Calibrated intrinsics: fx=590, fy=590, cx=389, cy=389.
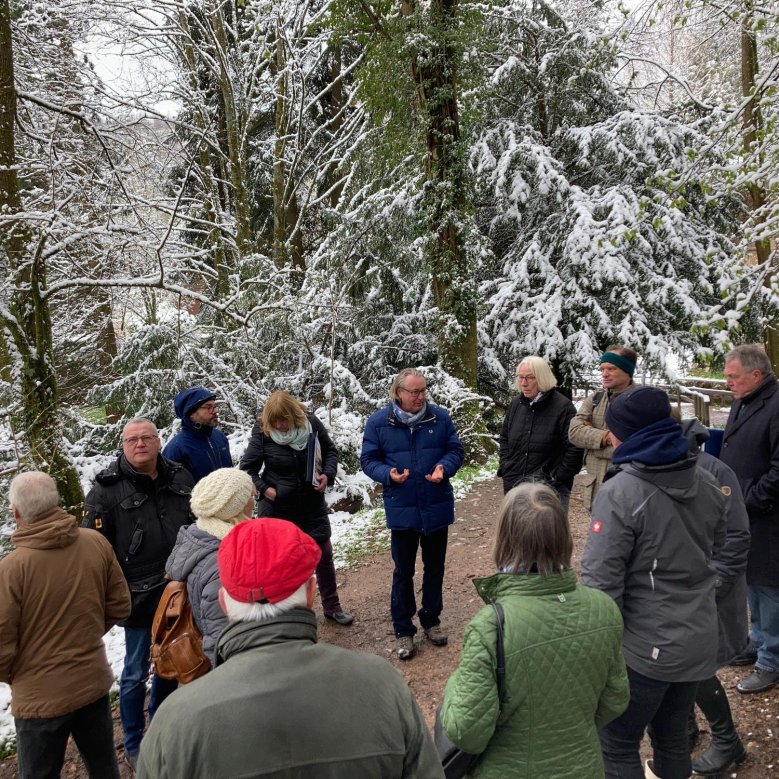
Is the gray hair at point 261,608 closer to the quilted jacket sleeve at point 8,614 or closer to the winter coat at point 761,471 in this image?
the quilted jacket sleeve at point 8,614

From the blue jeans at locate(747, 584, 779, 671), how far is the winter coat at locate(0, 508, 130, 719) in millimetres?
3581

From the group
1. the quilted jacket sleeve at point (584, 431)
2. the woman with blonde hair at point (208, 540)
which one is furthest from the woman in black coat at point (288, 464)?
the quilted jacket sleeve at point (584, 431)

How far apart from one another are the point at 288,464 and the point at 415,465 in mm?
949

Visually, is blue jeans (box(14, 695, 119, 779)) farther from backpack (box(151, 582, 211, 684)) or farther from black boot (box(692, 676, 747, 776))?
black boot (box(692, 676, 747, 776))

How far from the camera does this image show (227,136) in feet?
45.3

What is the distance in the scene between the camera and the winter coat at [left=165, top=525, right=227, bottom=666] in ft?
8.20

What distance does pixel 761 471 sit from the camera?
3.43 m

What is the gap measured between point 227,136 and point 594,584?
14097 mm

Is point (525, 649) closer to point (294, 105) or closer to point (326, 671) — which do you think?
point (326, 671)

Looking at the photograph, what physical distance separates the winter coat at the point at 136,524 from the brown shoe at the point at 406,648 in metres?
1.71

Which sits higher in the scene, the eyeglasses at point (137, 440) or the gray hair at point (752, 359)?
the gray hair at point (752, 359)

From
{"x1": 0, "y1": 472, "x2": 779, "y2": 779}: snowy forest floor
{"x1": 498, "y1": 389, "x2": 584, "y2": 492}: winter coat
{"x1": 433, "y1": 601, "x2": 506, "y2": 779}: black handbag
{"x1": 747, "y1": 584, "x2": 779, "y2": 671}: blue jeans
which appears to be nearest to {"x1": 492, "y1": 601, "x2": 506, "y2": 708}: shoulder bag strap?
{"x1": 433, "y1": 601, "x2": 506, "y2": 779}: black handbag

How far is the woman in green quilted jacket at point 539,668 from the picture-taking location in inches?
69.9

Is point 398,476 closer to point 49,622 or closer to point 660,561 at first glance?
point 660,561
